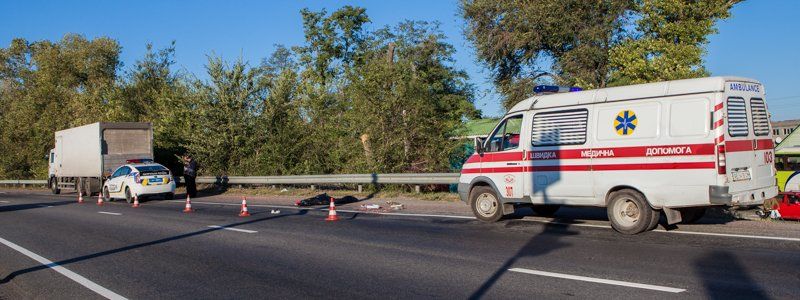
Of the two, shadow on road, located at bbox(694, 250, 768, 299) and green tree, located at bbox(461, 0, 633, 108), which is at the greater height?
green tree, located at bbox(461, 0, 633, 108)

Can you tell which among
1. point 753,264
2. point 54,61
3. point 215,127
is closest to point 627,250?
point 753,264

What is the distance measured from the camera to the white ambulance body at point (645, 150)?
29.5 feet

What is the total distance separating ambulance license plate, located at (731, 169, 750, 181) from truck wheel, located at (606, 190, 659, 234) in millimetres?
1220

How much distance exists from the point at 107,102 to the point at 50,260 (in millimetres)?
40974

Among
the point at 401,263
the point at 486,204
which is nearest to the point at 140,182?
the point at 486,204

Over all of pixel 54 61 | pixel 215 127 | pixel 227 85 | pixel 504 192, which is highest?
pixel 54 61

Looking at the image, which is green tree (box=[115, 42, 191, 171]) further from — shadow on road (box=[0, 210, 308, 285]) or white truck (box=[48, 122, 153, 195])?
shadow on road (box=[0, 210, 308, 285])

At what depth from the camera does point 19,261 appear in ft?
32.7

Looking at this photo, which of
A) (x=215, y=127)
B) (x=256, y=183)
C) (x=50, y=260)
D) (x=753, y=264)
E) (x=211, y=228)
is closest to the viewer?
(x=753, y=264)

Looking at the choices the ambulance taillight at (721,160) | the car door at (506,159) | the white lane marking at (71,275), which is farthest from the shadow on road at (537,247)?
the white lane marking at (71,275)

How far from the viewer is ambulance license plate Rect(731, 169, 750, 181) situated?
901cm

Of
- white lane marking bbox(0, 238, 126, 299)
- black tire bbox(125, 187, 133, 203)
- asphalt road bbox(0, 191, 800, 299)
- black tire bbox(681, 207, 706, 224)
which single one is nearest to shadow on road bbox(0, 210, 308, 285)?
asphalt road bbox(0, 191, 800, 299)

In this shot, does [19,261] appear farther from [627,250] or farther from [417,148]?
A: [417,148]

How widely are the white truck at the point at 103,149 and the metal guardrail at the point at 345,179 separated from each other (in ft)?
10.1
